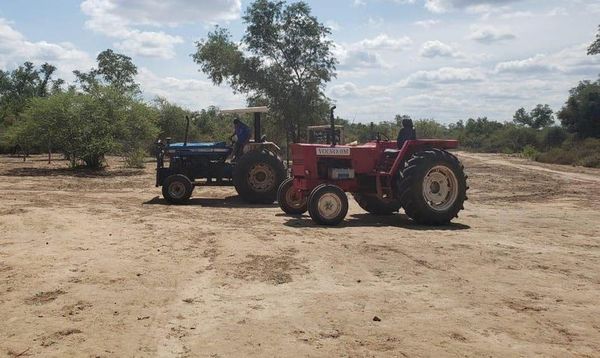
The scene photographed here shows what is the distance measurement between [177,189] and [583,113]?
3489 centimetres

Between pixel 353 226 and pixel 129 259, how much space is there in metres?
4.13

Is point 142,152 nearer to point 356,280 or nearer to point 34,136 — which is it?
point 34,136

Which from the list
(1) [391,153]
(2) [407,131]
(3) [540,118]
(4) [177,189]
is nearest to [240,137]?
(4) [177,189]

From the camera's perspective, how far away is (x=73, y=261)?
6.30 metres

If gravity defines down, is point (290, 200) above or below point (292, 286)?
above

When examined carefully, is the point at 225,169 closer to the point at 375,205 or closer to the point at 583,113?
the point at 375,205

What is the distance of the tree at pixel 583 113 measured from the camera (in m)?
38.2

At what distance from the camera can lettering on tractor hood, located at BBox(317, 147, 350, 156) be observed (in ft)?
32.4

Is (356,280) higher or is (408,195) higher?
(408,195)

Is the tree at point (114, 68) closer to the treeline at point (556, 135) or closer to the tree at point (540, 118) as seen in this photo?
the treeline at point (556, 135)

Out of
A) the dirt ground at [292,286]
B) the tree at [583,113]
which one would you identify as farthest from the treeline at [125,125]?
the dirt ground at [292,286]


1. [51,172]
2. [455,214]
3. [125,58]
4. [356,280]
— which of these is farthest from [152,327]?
[125,58]

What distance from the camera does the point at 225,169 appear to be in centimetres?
1341

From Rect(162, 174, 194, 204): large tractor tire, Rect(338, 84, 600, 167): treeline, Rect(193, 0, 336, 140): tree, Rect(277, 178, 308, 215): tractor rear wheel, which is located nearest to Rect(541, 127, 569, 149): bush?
Rect(338, 84, 600, 167): treeline
